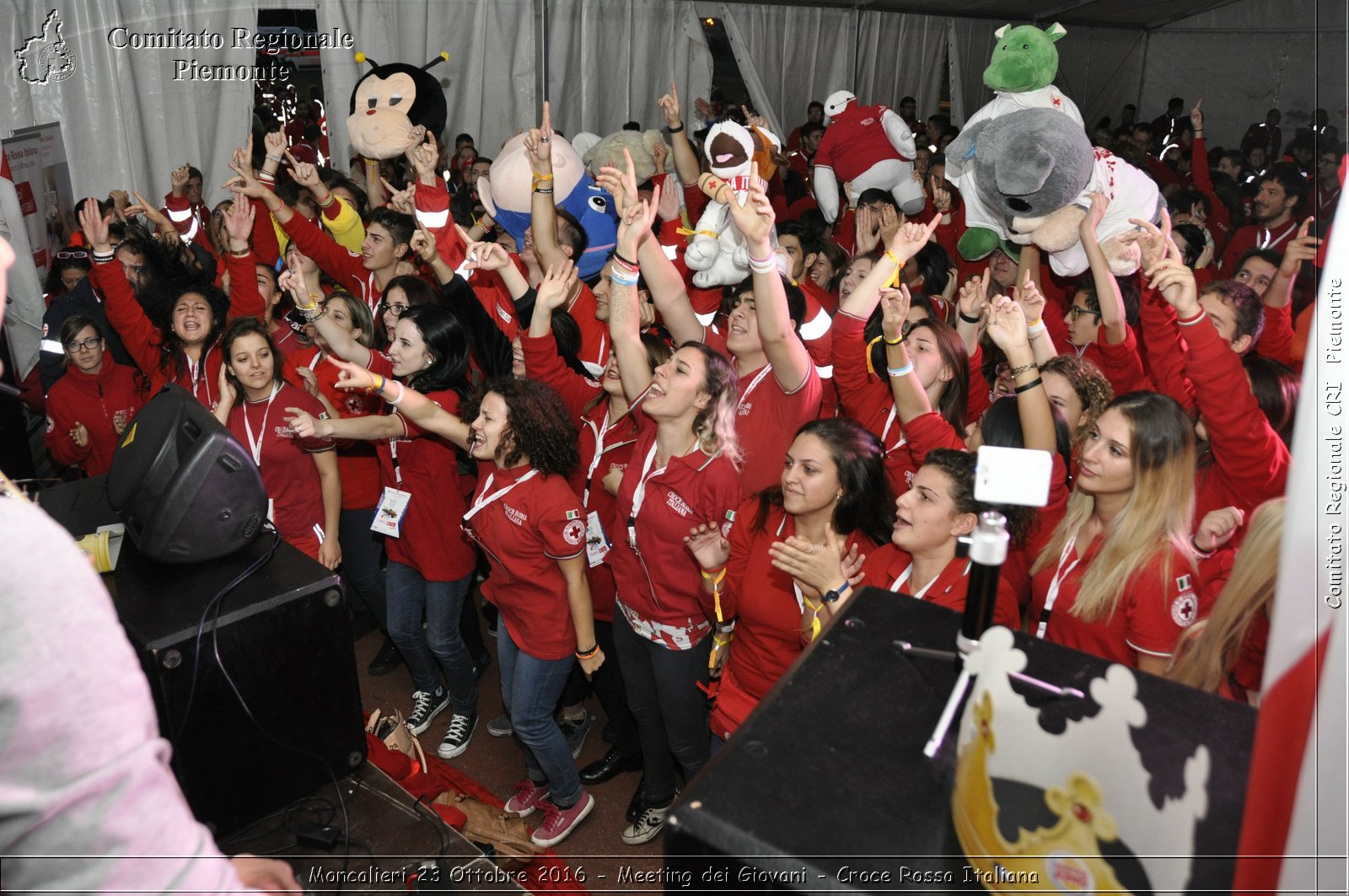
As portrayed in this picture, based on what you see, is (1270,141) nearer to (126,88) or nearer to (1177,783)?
(126,88)

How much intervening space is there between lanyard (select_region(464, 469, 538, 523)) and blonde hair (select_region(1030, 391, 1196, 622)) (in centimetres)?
158

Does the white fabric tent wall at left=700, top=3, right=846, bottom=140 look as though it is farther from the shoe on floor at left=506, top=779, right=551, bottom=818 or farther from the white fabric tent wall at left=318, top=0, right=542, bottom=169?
the shoe on floor at left=506, top=779, right=551, bottom=818

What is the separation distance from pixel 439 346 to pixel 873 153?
3.96m

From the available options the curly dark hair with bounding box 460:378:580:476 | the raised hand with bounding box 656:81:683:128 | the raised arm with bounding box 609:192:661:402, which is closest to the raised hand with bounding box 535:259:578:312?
the raised arm with bounding box 609:192:661:402

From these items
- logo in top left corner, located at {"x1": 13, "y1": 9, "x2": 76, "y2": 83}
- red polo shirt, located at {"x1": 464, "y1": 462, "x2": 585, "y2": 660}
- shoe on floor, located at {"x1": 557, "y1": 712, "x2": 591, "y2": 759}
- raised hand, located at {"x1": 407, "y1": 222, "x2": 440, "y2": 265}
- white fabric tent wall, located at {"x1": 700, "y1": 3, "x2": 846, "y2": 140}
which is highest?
white fabric tent wall, located at {"x1": 700, "y1": 3, "x2": 846, "y2": 140}

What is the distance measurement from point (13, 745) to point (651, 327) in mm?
3737

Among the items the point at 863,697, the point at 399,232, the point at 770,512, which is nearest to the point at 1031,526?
the point at 770,512

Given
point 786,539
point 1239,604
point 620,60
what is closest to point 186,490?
point 786,539

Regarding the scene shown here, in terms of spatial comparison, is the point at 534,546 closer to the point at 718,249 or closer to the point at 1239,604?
the point at 1239,604

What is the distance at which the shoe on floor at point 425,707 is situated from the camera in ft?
12.1

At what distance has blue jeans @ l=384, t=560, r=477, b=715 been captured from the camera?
348cm

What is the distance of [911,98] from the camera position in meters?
11.0

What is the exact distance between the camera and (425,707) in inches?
147

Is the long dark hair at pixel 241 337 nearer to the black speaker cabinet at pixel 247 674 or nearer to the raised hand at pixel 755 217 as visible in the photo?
the black speaker cabinet at pixel 247 674
